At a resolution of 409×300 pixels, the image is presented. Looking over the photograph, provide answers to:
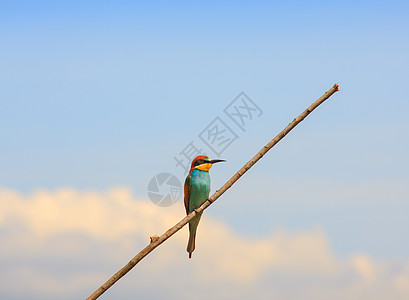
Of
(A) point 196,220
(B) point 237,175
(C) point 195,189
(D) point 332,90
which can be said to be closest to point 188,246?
(A) point 196,220

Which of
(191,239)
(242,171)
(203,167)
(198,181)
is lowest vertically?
(242,171)

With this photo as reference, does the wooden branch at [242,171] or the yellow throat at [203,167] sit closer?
the wooden branch at [242,171]

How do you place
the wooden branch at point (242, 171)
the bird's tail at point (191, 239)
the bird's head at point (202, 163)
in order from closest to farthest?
1. the wooden branch at point (242, 171)
2. the bird's head at point (202, 163)
3. the bird's tail at point (191, 239)

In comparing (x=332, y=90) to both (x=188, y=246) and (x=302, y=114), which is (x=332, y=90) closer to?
(x=302, y=114)

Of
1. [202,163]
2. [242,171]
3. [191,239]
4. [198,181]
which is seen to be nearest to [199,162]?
[202,163]

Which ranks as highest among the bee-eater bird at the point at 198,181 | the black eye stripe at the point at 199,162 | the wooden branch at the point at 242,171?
the black eye stripe at the point at 199,162

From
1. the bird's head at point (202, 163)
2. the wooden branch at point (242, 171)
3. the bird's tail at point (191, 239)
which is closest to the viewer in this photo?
the wooden branch at point (242, 171)

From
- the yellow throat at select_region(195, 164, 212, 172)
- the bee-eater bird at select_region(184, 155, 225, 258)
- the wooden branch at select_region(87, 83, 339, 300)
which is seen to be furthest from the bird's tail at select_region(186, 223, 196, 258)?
the wooden branch at select_region(87, 83, 339, 300)

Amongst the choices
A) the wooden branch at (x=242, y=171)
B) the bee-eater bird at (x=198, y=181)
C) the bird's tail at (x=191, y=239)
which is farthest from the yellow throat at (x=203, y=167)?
the wooden branch at (x=242, y=171)

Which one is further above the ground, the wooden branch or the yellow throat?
the yellow throat

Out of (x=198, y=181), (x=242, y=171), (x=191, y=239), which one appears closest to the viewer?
(x=242, y=171)

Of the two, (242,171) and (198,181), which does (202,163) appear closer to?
(198,181)

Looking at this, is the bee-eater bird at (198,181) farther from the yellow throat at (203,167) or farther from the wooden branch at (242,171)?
the wooden branch at (242,171)

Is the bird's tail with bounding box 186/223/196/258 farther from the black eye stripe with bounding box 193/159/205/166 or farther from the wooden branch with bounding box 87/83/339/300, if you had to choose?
the wooden branch with bounding box 87/83/339/300
